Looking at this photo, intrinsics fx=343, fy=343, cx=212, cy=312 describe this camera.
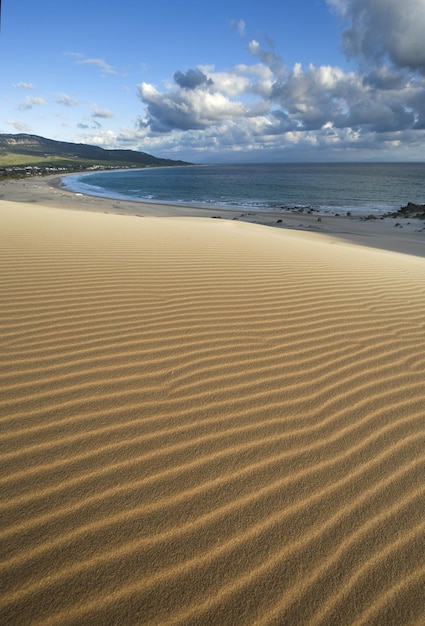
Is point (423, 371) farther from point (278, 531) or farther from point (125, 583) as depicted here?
point (125, 583)

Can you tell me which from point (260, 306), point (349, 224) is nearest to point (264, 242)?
point (260, 306)

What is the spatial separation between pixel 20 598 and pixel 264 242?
7.43 meters

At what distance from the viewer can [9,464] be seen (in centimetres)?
182

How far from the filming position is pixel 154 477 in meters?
1.82

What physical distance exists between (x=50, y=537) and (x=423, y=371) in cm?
300

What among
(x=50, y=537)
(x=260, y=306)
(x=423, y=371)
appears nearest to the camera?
(x=50, y=537)

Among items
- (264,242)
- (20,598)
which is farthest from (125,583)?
(264,242)

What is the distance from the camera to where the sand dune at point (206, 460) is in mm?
1386

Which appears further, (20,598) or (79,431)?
(79,431)

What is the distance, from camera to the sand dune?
1.39m

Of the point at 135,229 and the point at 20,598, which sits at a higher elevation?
the point at 135,229

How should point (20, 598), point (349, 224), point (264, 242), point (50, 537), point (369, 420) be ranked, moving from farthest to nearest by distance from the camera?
1. point (349, 224)
2. point (264, 242)
3. point (369, 420)
4. point (50, 537)
5. point (20, 598)

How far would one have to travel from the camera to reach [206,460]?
6.39 feet

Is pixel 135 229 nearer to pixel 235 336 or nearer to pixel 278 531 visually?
pixel 235 336
